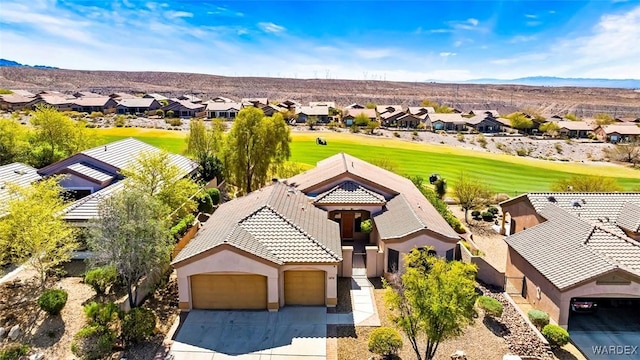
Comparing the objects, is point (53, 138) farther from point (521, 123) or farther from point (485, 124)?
point (521, 123)

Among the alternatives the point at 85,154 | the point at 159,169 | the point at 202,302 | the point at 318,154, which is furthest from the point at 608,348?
the point at 318,154

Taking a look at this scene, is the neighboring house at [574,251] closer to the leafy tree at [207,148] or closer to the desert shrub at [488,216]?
the desert shrub at [488,216]

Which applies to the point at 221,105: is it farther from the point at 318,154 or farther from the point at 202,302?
the point at 202,302

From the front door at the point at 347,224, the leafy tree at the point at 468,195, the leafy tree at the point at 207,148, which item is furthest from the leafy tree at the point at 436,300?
the leafy tree at the point at 207,148

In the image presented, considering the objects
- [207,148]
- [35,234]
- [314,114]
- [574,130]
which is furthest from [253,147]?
[574,130]

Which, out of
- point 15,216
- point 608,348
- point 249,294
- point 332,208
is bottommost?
point 608,348
